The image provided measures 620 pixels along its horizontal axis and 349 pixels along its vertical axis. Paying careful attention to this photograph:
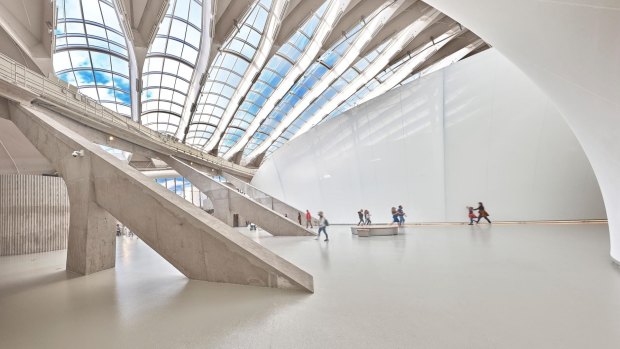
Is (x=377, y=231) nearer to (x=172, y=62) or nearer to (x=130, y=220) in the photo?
(x=130, y=220)

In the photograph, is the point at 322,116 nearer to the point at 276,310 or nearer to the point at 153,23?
the point at 153,23

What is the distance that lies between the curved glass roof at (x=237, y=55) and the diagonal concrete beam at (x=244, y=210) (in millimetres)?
10153

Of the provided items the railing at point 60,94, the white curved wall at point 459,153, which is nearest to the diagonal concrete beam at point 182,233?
the railing at point 60,94

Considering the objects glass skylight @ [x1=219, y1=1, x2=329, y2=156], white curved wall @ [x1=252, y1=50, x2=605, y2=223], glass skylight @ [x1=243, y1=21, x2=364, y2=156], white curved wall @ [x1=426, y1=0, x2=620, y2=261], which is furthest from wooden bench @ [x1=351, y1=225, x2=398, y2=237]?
glass skylight @ [x1=243, y1=21, x2=364, y2=156]

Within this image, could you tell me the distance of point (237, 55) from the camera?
23.2 m

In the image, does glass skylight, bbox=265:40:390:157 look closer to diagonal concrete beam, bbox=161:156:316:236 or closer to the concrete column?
diagonal concrete beam, bbox=161:156:316:236

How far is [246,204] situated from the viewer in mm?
15789

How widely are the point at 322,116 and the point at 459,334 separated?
124ft

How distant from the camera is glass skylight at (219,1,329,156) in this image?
2215 cm

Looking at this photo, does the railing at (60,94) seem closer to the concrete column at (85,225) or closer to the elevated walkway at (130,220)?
the elevated walkway at (130,220)

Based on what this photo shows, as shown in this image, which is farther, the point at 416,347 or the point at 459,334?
the point at 459,334

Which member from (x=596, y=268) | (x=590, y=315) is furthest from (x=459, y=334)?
(x=596, y=268)

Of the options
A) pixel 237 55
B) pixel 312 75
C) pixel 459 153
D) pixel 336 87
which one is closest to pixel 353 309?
pixel 459 153

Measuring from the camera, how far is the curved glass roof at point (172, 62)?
18516 millimetres
